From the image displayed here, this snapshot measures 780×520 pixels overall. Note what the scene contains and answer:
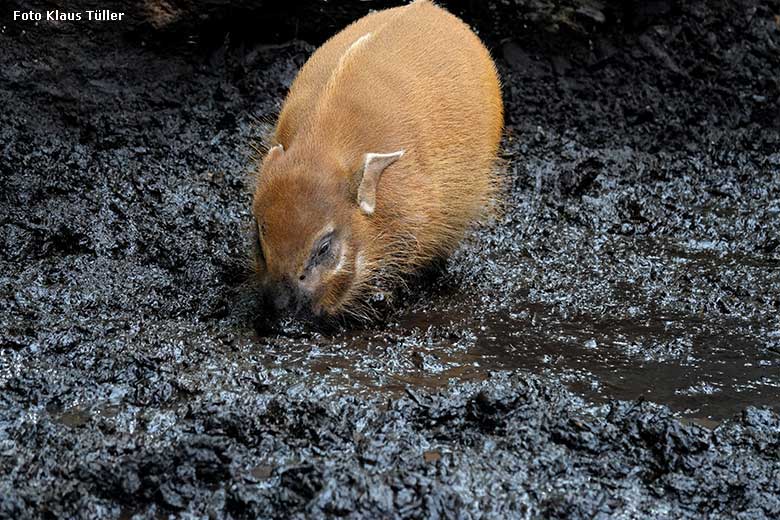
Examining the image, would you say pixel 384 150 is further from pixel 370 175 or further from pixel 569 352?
pixel 569 352

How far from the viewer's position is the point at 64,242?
6.22 m

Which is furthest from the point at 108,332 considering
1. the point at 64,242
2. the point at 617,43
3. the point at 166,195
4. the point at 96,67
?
the point at 617,43

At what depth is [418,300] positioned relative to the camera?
6.05 m

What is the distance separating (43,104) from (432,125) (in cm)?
301

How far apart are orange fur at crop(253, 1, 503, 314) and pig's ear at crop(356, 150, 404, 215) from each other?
0.05m

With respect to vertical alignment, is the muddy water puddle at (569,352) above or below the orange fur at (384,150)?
below

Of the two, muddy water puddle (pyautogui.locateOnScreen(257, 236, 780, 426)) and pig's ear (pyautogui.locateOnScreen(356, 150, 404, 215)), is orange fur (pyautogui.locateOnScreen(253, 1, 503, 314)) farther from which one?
muddy water puddle (pyautogui.locateOnScreen(257, 236, 780, 426))

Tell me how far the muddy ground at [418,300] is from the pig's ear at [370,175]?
688 millimetres

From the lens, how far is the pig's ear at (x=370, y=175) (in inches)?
217

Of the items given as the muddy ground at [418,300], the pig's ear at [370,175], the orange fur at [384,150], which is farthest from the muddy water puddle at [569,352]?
the pig's ear at [370,175]

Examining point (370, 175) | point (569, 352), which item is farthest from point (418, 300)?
point (569, 352)

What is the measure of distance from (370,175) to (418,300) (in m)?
0.92

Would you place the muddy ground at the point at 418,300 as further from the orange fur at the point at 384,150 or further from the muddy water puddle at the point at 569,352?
the orange fur at the point at 384,150

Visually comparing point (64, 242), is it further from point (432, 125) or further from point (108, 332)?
point (432, 125)
